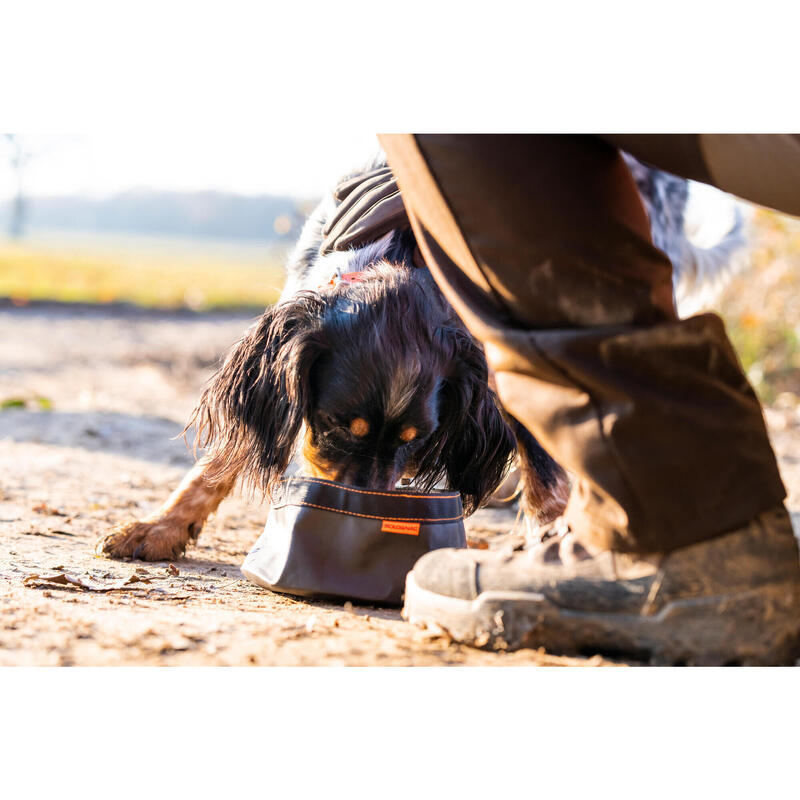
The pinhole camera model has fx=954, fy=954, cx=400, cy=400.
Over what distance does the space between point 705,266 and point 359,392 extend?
433cm

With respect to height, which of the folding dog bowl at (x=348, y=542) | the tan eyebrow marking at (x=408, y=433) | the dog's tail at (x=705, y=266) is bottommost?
the folding dog bowl at (x=348, y=542)

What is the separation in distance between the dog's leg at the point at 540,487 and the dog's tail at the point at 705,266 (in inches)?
129

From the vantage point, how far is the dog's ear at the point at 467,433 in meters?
3.32

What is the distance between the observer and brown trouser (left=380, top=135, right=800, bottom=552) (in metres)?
1.79

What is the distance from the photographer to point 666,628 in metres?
1.85

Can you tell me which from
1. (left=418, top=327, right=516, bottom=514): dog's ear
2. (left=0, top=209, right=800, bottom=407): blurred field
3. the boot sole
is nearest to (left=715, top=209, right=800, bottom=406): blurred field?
(left=0, top=209, right=800, bottom=407): blurred field

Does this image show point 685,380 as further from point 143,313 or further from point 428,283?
point 143,313

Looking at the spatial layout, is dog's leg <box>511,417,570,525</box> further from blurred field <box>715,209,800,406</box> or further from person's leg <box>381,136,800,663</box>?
blurred field <box>715,209,800,406</box>

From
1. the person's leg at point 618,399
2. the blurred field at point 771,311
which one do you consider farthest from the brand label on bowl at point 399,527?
the blurred field at point 771,311

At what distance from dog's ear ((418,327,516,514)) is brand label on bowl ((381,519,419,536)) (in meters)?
0.65

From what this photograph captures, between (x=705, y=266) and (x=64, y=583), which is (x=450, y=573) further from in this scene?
(x=705, y=266)

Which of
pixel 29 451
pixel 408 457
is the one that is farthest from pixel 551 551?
pixel 29 451

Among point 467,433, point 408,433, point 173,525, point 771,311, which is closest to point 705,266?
point 771,311

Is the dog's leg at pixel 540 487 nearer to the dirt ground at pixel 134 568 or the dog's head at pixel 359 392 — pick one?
the dog's head at pixel 359 392
